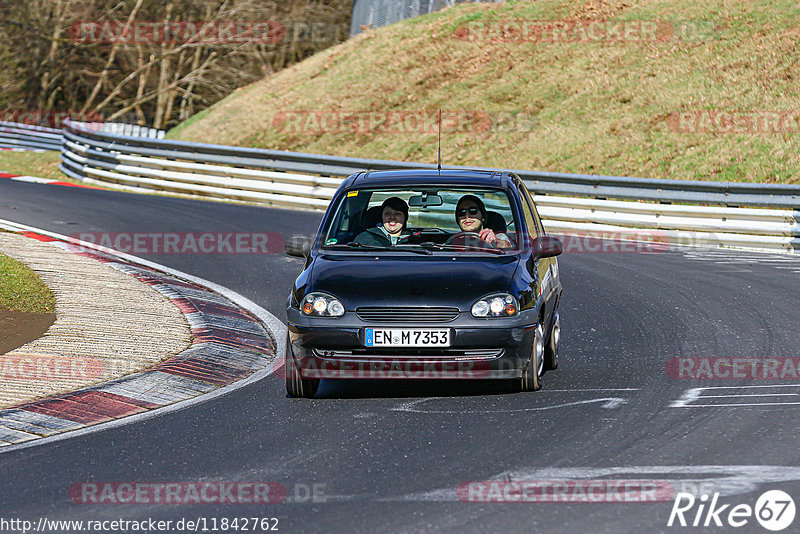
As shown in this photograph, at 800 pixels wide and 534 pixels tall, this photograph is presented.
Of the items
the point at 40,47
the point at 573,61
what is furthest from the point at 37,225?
the point at 40,47

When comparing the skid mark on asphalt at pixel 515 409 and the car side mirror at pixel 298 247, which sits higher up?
the car side mirror at pixel 298 247

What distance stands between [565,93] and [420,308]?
24392 mm

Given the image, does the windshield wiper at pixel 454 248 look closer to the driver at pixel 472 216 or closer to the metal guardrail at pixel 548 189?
the driver at pixel 472 216

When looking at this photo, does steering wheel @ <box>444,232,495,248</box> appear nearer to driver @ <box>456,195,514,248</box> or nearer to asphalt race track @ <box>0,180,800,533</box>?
driver @ <box>456,195,514,248</box>

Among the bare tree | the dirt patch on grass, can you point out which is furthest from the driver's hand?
the bare tree

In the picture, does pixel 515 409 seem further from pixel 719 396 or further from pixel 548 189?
pixel 548 189

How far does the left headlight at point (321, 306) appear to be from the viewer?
7965 millimetres

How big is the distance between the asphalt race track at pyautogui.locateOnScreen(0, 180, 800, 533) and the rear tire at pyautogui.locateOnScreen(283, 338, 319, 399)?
0.26 feet

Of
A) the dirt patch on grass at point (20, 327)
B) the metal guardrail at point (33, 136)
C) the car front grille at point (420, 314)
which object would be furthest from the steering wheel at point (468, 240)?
the metal guardrail at point (33, 136)

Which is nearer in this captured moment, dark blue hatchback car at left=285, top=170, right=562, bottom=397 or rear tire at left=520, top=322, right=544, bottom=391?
dark blue hatchback car at left=285, top=170, right=562, bottom=397

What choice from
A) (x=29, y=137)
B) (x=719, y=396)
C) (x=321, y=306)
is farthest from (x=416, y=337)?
(x=29, y=137)

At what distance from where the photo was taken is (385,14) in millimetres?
41562

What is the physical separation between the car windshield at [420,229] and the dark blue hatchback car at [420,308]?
15mm

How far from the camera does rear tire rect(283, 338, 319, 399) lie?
8.17m
